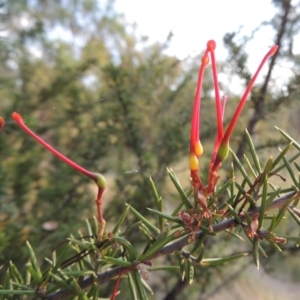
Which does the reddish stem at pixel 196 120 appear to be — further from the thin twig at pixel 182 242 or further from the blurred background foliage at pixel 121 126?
the blurred background foliage at pixel 121 126

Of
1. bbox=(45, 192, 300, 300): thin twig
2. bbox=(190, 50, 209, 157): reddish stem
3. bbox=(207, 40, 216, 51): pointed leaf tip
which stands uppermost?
bbox=(207, 40, 216, 51): pointed leaf tip

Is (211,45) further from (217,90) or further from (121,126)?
(121,126)

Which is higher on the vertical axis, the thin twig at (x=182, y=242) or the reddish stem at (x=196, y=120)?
the reddish stem at (x=196, y=120)

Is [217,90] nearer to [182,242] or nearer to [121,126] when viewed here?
[182,242]

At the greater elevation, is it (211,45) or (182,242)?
(211,45)

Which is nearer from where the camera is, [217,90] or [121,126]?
[217,90]

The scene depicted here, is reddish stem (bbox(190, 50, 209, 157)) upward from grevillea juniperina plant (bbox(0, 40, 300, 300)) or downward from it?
upward

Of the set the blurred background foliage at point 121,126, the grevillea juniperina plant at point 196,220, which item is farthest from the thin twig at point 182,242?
the blurred background foliage at point 121,126

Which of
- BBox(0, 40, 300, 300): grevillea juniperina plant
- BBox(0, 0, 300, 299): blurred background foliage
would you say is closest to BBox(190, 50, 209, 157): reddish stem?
BBox(0, 40, 300, 300): grevillea juniperina plant

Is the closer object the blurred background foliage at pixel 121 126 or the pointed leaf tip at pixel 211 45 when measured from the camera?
the pointed leaf tip at pixel 211 45

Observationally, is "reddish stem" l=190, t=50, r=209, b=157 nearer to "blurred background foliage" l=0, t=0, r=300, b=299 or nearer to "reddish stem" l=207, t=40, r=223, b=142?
"reddish stem" l=207, t=40, r=223, b=142

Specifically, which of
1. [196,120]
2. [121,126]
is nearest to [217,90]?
[196,120]
